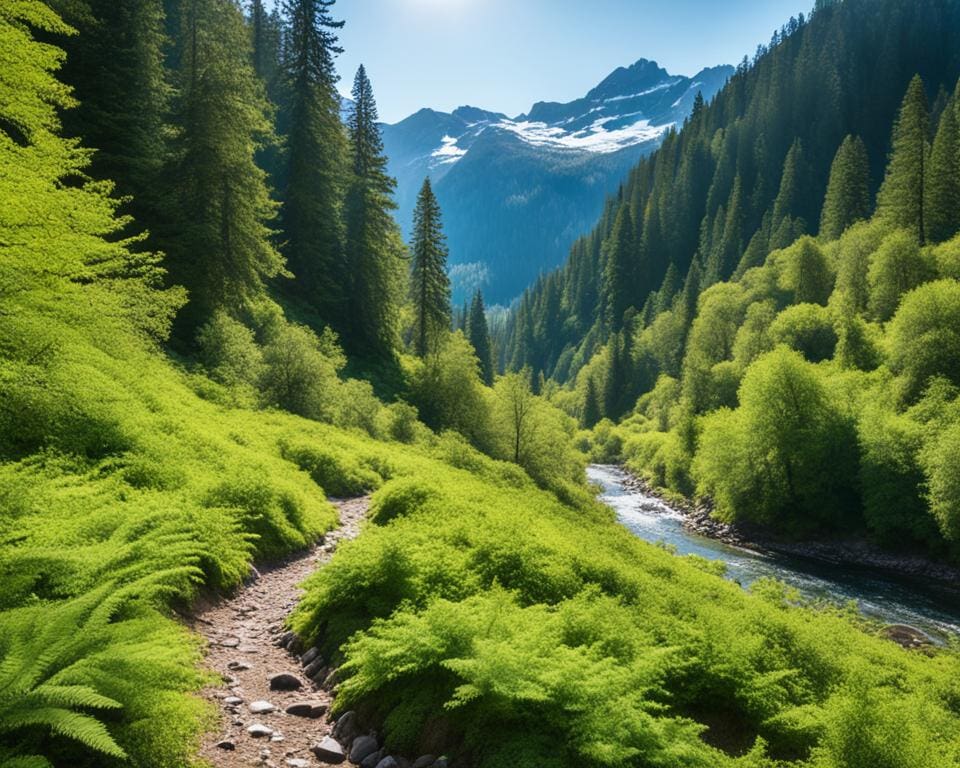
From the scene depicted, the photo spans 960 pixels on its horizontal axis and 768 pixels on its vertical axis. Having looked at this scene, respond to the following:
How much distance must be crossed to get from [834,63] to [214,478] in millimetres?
173602

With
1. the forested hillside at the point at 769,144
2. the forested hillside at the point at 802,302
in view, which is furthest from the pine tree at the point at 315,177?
the forested hillside at the point at 769,144

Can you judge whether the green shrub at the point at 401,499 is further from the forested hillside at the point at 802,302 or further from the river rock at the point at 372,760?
the forested hillside at the point at 802,302

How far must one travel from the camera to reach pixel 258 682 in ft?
27.6

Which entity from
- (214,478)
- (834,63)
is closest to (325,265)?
(214,478)

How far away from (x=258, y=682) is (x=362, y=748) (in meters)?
2.27

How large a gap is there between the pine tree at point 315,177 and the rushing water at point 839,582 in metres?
30.8

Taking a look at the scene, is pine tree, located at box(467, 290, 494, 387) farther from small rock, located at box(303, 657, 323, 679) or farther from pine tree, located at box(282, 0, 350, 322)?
small rock, located at box(303, 657, 323, 679)

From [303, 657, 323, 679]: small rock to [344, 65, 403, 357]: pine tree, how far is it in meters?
38.3

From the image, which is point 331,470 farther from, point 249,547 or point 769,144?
point 769,144

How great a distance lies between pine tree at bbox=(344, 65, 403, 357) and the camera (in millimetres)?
47156

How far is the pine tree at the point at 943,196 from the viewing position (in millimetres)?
60781

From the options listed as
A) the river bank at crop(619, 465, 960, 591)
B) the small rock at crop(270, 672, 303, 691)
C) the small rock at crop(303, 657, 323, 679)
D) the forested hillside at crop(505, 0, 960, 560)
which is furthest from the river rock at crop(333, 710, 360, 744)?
the river bank at crop(619, 465, 960, 591)

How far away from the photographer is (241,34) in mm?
52969

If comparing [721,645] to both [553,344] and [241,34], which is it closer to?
[241,34]
